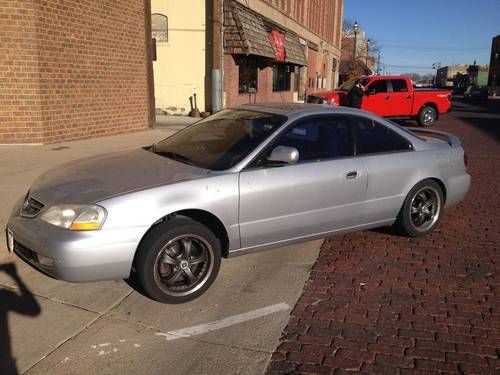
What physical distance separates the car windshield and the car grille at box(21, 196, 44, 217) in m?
1.25

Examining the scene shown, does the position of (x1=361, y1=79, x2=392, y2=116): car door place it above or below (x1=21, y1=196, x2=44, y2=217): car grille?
above

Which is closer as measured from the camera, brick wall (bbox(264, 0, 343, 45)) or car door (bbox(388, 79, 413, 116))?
car door (bbox(388, 79, 413, 116))

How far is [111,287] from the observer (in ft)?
14.1

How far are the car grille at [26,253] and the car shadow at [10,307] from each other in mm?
344

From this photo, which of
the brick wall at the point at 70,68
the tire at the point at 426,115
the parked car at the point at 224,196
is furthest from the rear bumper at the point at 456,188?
the tire at the point at 426,115

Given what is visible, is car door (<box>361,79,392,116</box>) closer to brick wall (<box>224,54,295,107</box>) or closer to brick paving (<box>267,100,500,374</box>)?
brick wall (<box>224,54,295,107</box>)

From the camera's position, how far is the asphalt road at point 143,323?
10.5 feet

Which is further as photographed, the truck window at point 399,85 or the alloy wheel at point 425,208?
the truck window at point 399,85

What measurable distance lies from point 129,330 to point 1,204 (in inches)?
123

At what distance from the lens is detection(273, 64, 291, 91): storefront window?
26859mm

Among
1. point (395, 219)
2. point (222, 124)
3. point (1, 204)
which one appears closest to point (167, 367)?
point (222, 124)

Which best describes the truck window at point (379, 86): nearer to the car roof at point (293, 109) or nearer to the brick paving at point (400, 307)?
the brick paving at point (400, 307)

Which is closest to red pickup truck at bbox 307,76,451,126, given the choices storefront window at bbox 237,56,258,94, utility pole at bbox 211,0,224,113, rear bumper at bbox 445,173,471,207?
storefront window at bbox 237,56,258,94

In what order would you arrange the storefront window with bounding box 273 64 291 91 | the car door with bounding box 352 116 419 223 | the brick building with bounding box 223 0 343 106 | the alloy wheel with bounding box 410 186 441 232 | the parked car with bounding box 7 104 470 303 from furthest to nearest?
the storefront window with bounding box 273 64 291 91, the brick building with bounding box 223 0 343 106, the alloy wheel with bounding box 410 186 441 232, the car door with bounding box 352 116 419 223, the parked car with bounding box 7 104 470 303
